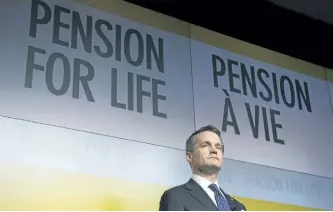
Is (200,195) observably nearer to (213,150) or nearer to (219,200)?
(219,200)

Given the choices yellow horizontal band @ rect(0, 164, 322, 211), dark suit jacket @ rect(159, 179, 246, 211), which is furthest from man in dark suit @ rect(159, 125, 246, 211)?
yellow horizontal band @ rect(0, 164, 322, 211)

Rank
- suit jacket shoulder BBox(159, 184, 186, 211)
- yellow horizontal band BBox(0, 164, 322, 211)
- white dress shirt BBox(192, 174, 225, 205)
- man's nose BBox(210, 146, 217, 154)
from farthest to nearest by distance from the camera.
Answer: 1. yellow horizontal band BBox(0, 164, 322, 211)
2. man's nose BBox(210, 146, 217, 154)
3. white dress shirt BBox(192, 174, 225, 205)
4. suit jacket shoulder BBox(159, 184, 186, 211)

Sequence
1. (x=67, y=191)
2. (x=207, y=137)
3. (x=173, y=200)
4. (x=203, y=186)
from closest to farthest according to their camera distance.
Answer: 1. (x=173, y=200)
2. (x=203, y=186)
3. (x=207, y=137)
4. (x=67, y=191)

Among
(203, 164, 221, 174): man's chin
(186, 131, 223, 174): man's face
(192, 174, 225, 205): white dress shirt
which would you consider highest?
(186, 131, 223, 174): man's face

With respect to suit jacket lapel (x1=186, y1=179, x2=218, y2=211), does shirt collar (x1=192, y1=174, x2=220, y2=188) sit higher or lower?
higher

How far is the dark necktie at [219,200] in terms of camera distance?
202cm

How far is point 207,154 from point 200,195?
0.19 metres

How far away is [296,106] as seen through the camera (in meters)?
3.78

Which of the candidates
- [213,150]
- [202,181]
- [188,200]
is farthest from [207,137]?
[188,200]

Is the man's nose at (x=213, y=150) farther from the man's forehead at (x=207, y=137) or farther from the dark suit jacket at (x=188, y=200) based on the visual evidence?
the dark suit jacket at (x=188, y=200)

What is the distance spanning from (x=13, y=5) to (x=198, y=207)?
1.59 m

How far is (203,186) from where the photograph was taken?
6.88 feet

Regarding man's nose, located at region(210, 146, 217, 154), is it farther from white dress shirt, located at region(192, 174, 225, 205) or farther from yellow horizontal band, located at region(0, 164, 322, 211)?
yellow horizontal band, located at region(0, 164, 322, 211)

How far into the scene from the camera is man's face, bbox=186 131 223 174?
2127 mm
